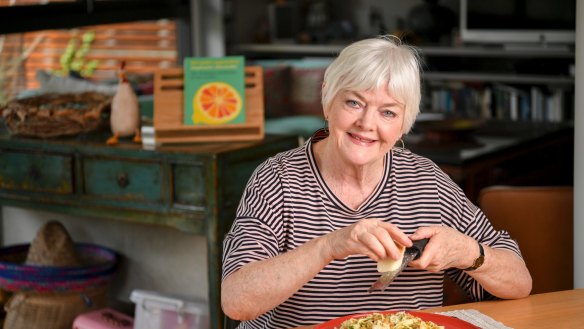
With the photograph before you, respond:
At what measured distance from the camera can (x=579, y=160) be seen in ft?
9.54

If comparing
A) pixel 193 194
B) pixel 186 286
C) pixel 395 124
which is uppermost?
pixel 395 124

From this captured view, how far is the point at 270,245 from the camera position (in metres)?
2.14

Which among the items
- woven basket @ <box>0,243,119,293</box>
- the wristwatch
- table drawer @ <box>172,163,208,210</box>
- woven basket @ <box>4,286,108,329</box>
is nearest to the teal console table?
table drawer @ <box>172,163,208,210</box>

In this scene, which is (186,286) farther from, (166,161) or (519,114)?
(519,114)

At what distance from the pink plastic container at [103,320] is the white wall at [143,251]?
227 mm

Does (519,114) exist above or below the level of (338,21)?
below

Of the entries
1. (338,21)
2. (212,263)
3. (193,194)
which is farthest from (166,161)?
(338,21)

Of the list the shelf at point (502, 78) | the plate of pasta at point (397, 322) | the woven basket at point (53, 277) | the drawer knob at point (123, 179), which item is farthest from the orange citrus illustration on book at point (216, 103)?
the shelf at point (502, 78)

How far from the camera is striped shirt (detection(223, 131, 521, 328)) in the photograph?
216cm

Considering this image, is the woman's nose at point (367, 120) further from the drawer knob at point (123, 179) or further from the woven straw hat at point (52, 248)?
the woven straw hat at point (52, 248)

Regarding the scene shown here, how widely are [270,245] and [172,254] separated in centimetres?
161

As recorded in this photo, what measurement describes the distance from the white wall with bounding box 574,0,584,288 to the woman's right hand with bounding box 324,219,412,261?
109 centimetres

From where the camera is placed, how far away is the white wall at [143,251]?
11.9ft

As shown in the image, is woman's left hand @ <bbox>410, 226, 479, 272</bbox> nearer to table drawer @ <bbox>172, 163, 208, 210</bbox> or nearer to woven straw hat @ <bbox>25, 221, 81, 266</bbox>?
table drawer @ <bbox>172, 163, 208, 210</bbox>
